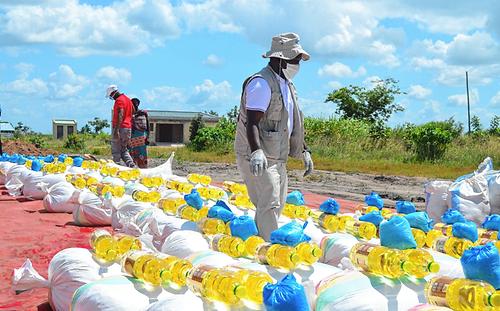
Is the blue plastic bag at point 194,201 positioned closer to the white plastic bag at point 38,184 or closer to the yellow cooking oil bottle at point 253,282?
the yellow cooking oil bottle at point 253,282

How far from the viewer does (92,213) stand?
235 inches

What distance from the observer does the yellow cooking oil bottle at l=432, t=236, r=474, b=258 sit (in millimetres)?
3473

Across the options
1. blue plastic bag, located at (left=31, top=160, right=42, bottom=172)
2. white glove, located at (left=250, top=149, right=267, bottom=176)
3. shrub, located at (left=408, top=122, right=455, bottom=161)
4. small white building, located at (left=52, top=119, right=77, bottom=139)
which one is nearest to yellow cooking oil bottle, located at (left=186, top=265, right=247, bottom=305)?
white glove, located at (left=250, top=149, right=267, bottom=176)

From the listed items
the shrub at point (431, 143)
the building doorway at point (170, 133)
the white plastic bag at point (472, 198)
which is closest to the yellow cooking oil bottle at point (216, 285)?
the white plastic bag at point (472, 198)

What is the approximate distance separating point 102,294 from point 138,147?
23.9ft

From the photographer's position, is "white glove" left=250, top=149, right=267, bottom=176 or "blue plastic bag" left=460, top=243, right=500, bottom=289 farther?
"white glove" left=250, top=149, right=267, bottom=176

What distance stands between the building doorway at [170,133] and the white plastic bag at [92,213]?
117 feet

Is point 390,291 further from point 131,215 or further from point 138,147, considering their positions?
point 138,147

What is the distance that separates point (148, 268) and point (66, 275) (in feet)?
2.12

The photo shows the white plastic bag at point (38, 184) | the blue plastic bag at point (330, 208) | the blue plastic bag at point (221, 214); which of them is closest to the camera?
the blue plastic bag at point (221, 214)

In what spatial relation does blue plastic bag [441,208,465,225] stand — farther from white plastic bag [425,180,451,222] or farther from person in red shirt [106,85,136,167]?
person in red shirt [106,85,136,167]

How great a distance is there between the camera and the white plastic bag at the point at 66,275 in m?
3.19

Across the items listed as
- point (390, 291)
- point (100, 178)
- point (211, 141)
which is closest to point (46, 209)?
point (100, 178)

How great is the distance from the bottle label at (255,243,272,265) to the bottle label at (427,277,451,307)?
86 centimetres
